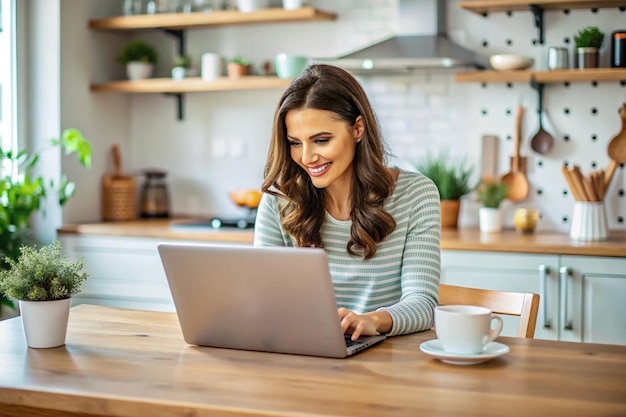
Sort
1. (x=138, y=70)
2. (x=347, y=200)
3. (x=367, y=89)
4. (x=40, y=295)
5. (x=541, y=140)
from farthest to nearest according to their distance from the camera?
1. (x=138, y=70)
2. (x=367, y=89)
3. (x=541, y=140)
4. (x=347, y=200)
5. (x=40, y=295)

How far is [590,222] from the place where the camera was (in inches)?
134

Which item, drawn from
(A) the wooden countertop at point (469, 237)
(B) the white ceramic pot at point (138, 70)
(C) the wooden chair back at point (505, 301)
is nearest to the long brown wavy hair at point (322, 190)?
(C) the wooden chair back at point (505, 301)

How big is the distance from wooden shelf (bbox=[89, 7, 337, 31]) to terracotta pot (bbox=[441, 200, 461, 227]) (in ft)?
3.35

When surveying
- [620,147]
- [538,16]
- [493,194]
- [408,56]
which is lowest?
[493,194]

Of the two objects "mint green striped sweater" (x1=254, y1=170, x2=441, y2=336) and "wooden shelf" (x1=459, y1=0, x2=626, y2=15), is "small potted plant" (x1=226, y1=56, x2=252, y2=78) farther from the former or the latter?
"mint green striped sweater" (x1=254, y1=170, x2=441, y2=336)

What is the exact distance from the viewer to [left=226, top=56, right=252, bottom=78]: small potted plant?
4.11m

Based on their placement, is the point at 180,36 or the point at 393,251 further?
the point at 180,36

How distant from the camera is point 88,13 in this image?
168 inches

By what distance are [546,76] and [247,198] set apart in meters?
1.42

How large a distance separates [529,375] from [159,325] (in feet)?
2.83

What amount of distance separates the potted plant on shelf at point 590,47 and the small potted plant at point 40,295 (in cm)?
250

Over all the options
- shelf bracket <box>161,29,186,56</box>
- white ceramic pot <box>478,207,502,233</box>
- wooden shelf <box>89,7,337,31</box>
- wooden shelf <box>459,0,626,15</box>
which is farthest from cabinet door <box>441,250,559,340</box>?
shelf bracket <box>161,29,186,56</box>

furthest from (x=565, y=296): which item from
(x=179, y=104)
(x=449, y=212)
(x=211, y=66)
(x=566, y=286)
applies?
(x=179, y=104)

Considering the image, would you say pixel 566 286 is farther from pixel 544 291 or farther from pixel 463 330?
pixel 463 330
